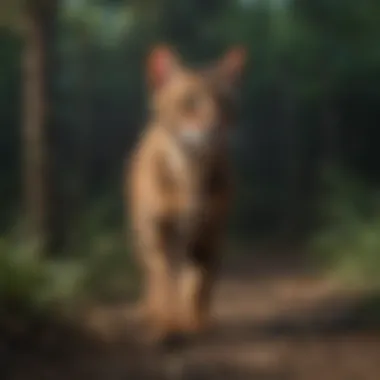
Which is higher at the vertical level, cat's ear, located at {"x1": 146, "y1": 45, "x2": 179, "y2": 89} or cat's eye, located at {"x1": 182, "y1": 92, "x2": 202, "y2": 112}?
cat's ear, located at {"x1": 146, "y1": 45, "x2": 179, "y2": 89}

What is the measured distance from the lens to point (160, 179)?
141 cm

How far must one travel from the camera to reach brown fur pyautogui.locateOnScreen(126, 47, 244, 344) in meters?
1.39

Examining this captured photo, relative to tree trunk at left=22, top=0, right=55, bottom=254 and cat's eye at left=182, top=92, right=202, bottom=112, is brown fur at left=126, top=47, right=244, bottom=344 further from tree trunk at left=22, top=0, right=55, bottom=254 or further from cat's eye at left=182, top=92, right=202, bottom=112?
tree trunk at left=22, top=0, right=55, bottom=254

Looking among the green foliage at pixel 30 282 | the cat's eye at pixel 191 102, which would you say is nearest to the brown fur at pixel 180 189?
the cat's eye at pixel 191 102

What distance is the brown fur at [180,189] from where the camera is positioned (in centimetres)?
139

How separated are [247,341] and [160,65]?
1.29 feet

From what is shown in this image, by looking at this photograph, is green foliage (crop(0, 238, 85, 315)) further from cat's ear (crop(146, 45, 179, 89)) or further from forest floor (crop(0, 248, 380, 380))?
cat's ear (crop(146, 45, 179, 89))

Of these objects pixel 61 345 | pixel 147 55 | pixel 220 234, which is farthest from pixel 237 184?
pixel 61 345

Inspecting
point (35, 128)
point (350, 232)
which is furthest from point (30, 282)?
point (350, 232)

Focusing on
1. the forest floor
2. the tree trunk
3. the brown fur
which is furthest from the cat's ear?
the forest floor

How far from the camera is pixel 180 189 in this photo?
140cm

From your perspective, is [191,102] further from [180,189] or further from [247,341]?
[247,341]

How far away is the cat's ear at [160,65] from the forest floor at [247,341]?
0.87 feet

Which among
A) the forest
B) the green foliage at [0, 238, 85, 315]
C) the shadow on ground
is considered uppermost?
the forest
